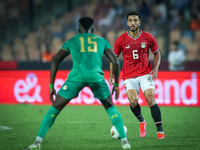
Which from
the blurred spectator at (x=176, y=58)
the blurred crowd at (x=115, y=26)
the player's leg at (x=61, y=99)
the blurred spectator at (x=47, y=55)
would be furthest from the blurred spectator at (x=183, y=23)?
the player's leg at (x=61, y=99)

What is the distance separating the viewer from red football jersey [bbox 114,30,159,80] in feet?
20.4

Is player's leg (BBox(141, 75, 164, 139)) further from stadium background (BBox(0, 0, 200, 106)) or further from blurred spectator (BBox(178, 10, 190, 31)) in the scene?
blurred spectator (BBox(178, 10, 190, 31))

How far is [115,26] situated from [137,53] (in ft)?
31.8

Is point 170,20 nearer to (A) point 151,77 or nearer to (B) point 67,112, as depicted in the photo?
(B) point 67,112

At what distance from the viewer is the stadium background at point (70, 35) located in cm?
1130

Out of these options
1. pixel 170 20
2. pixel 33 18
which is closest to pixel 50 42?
pixel 33 18

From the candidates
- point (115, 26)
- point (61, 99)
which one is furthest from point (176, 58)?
point (61, 99)

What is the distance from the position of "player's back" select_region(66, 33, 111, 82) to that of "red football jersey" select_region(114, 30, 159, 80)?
1.52 metres

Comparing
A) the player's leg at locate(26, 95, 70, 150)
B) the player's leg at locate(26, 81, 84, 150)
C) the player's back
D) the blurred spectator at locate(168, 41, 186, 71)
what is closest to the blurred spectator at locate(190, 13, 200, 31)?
the blurred spectator at locate(168, 41, 186, 71)

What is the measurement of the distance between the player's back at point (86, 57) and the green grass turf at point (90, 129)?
3.85 ft

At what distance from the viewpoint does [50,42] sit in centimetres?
1592

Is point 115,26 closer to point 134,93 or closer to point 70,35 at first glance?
point 70,35

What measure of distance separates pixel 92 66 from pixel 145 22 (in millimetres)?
10767

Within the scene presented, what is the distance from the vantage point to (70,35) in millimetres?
15945
